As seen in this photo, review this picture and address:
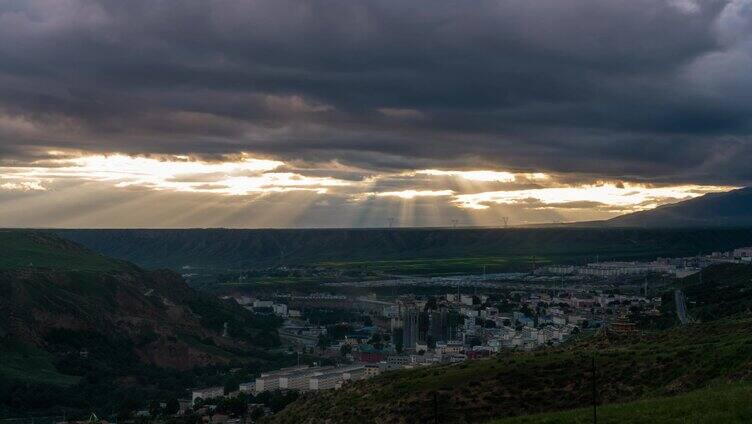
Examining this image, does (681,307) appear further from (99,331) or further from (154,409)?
(99,331)

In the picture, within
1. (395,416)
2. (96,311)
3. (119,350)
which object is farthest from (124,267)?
(395,416)

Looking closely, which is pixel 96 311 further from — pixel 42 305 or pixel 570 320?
pixel 570 320

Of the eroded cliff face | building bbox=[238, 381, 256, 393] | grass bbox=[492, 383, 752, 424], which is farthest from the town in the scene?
grass bbox=[492, 383, 752, 424]

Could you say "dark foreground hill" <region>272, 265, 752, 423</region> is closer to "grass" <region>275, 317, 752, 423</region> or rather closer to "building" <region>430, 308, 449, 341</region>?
"grass" <region>275, 317, 752, 423</region>

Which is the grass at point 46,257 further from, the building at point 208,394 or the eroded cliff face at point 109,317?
the building at point 208,394

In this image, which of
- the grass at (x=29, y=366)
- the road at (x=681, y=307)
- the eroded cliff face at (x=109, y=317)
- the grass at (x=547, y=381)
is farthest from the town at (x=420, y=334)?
the grass at (x=547, y=381)
